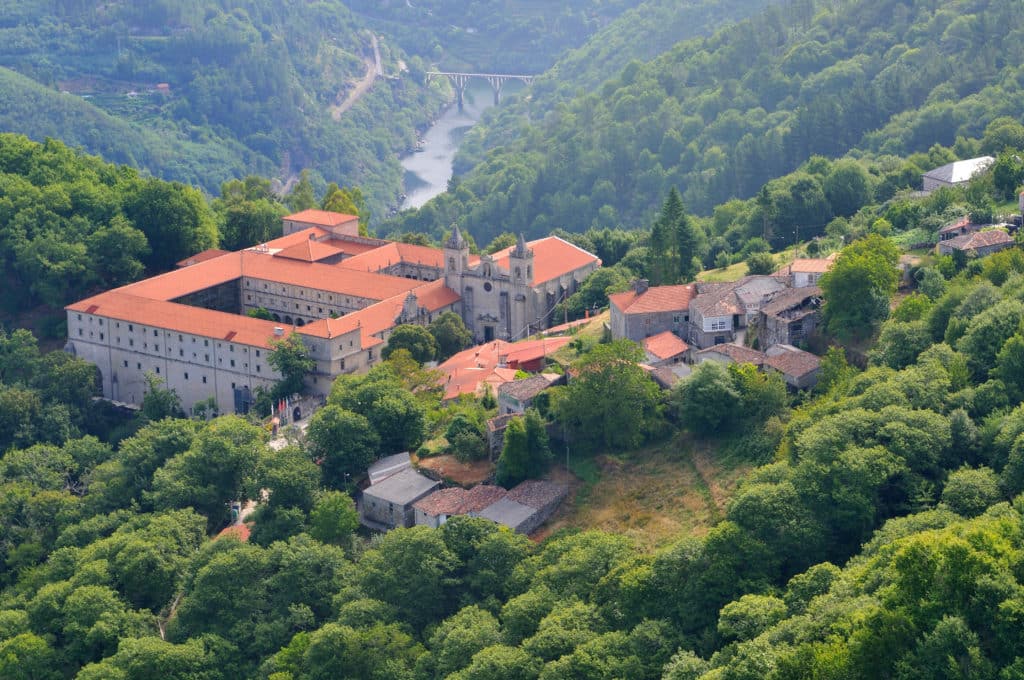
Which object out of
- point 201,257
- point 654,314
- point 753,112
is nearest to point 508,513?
point 654,314

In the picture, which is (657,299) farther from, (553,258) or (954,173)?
(954,173)

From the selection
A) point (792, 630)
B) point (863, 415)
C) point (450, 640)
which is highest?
point (863, 415)

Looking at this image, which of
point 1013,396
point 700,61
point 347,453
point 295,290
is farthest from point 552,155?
point 1013,396

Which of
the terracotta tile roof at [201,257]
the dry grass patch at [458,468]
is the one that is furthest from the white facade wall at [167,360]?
the dry grass patch at [458,468]

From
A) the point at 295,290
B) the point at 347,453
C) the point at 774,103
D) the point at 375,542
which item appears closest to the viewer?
the point at 375,542

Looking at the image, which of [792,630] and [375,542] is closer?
[792,630]

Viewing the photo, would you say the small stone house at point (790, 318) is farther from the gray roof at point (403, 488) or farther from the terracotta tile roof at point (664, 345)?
the gray roof at point (403, 488)

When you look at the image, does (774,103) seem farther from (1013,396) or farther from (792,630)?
(792,630)
